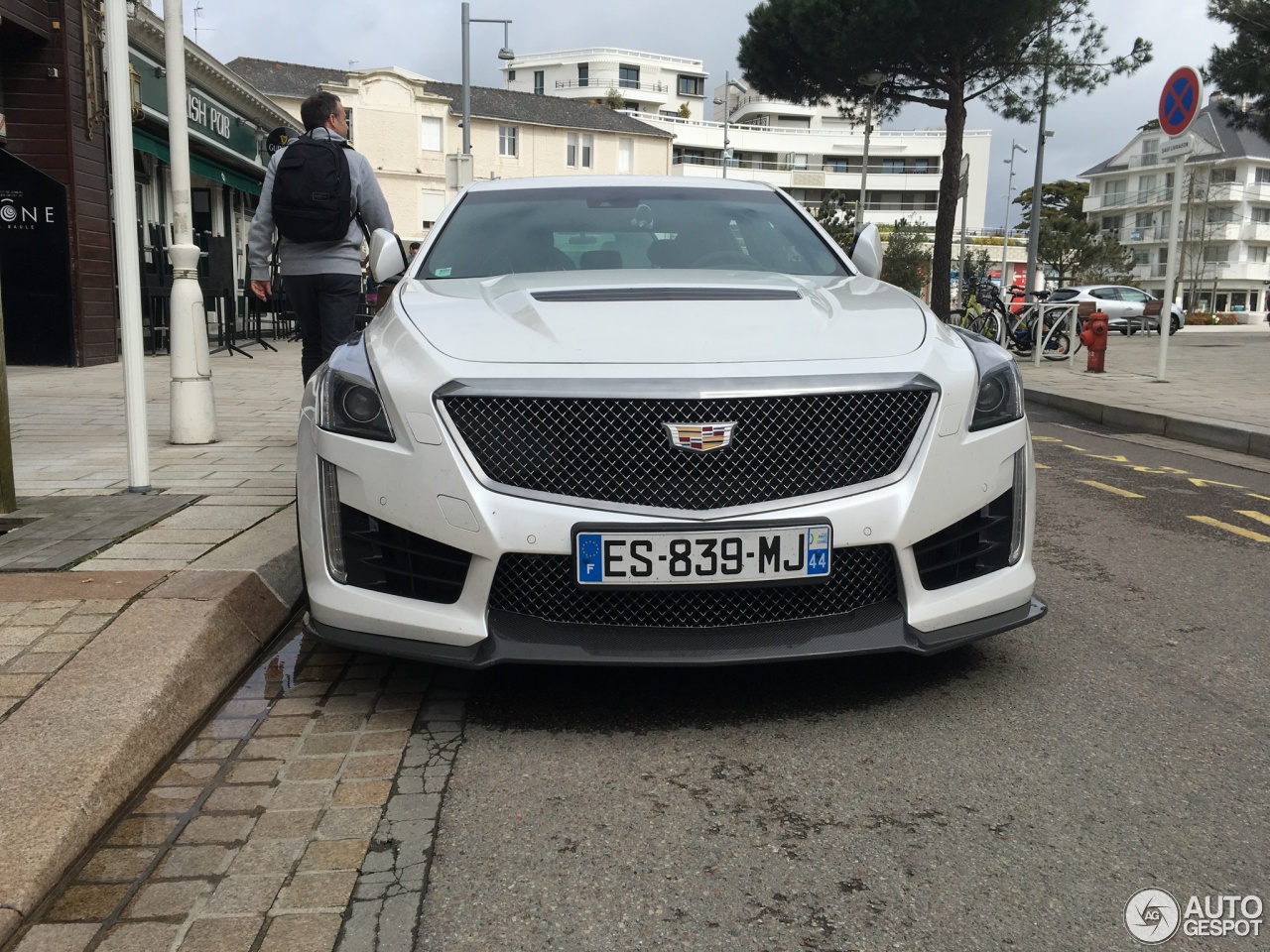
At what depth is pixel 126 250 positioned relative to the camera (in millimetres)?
5344

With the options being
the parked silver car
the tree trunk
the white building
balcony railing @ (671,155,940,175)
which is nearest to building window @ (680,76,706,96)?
the white building

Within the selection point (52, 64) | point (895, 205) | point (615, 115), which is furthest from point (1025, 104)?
point (895, 205)

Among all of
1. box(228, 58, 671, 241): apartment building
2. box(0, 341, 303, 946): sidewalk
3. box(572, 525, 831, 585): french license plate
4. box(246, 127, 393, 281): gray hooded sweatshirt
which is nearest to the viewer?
box(0, 341, 303, 946): sidewalk

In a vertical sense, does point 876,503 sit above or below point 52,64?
below

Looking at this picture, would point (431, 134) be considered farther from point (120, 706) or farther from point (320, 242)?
point (120, 706)

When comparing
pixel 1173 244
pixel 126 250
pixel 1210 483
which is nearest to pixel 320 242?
pixel 126 250

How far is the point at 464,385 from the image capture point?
9.71ft

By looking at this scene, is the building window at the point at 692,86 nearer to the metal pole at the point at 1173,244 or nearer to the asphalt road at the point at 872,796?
the metal pole at the point at 1173,244

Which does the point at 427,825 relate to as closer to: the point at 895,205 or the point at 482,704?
the point at 482,704

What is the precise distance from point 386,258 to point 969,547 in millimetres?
2488

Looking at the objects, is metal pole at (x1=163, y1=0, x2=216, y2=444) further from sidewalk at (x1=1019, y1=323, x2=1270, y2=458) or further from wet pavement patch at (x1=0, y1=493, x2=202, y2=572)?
sidewalk at (x1=1019, y1=323, x2=1270, y2=458)

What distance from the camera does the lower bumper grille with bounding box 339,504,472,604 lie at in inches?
118

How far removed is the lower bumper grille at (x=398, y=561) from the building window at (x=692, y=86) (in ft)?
330

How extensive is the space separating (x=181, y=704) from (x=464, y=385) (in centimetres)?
108
